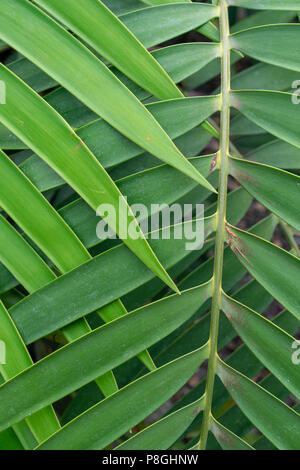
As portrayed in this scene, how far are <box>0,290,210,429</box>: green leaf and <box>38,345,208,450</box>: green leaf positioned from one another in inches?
1.3

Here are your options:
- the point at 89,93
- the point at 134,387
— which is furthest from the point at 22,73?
the point at 134,387

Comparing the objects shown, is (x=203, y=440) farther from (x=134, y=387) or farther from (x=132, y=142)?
(x=132, y=142)

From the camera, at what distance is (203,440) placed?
518 mm

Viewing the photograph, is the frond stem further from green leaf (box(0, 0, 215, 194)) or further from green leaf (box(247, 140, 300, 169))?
green leaf (box(247, 140, 300, 169))

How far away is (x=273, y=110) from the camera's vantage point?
1.59 ft

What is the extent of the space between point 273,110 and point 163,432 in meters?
0.35

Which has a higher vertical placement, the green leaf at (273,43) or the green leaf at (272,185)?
the green leaf at (273,43)

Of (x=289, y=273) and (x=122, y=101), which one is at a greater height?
(x=122, y=101)

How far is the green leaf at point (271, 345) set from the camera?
47cm

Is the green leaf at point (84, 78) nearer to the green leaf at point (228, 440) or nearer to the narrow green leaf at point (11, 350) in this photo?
the narrow green leaf at point (11, 350)

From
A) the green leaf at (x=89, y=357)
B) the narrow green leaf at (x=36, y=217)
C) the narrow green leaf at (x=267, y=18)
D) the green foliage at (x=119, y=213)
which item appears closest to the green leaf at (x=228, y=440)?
the green foliage at (x=119, y=213)

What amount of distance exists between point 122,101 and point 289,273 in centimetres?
23

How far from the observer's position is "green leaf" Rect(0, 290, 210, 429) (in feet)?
1.44

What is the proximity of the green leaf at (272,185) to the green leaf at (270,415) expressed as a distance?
17cm
